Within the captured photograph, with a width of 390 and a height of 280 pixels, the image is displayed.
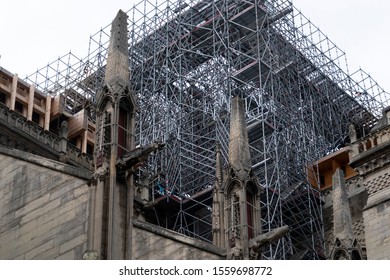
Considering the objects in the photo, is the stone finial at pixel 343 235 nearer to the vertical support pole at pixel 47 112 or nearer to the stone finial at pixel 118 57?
the stone finial at pixel 118 57

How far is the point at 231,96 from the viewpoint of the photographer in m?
46.1

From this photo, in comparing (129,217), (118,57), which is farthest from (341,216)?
(129,217)

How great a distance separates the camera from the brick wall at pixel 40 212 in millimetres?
17719

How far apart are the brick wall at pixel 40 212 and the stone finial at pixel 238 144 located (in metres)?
4.10

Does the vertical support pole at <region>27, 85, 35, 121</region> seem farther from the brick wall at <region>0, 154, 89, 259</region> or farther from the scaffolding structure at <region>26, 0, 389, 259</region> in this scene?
the brick wall at <region>0, 154, 89, 259</region>

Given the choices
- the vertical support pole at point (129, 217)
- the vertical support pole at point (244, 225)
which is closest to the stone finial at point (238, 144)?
the vertical support pole at point (244, 225)

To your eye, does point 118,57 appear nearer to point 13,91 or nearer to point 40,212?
point 40,212

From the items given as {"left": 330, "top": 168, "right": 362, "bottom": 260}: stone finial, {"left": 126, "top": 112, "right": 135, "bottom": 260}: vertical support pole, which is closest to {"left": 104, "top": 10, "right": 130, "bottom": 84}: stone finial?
{"left": 126, "top": 112, "right": 135, "bottom": 260}: vertical support pole

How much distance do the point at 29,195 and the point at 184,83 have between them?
96.4 feet

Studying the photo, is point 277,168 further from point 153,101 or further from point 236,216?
point 236,216

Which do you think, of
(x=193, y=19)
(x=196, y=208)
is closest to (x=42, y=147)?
(x=196, y=208)

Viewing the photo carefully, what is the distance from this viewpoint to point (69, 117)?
45.2 metres
